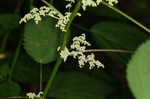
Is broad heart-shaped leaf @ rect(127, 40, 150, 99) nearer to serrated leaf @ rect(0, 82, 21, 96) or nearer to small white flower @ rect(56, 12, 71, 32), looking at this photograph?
small white flower @ rect(56, 12, 71, 32)

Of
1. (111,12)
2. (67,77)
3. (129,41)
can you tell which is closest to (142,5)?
(111,12)

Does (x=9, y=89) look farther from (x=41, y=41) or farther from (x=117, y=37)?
(x=117, y=37)

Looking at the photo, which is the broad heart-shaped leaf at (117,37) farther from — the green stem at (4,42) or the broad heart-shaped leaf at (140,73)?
the broad heart-shaped leaf at (140,73)

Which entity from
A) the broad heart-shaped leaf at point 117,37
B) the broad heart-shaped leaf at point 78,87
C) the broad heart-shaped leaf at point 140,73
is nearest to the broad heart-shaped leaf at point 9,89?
the broad heart-shaped leaf at point 78,87

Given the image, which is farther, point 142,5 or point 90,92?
point 142,5

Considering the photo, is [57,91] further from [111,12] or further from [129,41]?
[111,12]

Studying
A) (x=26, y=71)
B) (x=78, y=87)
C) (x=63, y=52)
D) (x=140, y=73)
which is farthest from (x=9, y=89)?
(x=140, y=73)

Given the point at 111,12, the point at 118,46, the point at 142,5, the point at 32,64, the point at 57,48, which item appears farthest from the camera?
the point at 142,5
